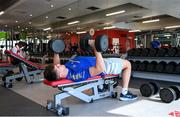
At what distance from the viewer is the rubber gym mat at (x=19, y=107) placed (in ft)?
7.78

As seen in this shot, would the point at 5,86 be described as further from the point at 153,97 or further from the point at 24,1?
the point at 24,1

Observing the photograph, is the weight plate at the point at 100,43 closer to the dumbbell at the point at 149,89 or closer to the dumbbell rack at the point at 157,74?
the dumbbell at the point at 149,89

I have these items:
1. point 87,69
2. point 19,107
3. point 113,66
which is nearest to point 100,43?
point 87,69

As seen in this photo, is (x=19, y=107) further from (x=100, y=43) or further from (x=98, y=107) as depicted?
(x=100, y=43)

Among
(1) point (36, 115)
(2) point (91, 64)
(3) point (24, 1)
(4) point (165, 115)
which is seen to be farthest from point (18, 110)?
(3) point (24, 1)

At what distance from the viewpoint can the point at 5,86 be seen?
13.3 ft

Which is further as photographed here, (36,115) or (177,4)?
(177,4)

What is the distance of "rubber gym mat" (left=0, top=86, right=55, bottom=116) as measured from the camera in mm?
2371

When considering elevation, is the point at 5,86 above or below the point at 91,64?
below

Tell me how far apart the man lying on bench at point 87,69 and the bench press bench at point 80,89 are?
77 millimetres

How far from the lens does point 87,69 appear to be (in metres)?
2.56

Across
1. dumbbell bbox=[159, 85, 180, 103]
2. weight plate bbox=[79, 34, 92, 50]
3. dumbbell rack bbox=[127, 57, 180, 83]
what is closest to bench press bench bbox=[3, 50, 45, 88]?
weight plate bbox=[79, 34, 92, 50]

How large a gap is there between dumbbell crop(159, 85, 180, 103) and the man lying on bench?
40 cm

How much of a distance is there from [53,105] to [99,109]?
57 cm
